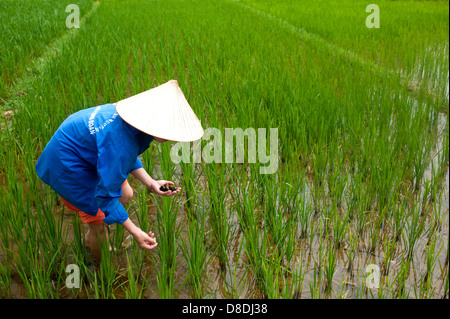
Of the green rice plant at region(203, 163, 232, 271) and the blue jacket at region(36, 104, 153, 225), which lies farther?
the green rice plant at region(203, 163, 232, 271)

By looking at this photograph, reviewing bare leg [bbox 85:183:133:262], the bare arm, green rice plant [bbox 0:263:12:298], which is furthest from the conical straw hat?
green rice plant [bbox 0:263:12:298]

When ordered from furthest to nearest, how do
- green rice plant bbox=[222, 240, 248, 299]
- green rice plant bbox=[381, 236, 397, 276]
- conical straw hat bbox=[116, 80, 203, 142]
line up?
green rice plant bbox=[381, 236, 397, 276]
green rice plant bbox=[222, 240, 248, 299]
conical straw hat bbox=[116, 80, 203, 142]

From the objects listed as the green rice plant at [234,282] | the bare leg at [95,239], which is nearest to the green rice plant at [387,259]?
the green rice plant at [234,282]

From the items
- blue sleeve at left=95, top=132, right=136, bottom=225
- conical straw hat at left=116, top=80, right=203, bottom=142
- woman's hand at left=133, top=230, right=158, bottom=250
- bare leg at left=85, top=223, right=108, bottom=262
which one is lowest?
bare leg at left=85, top=223, right=108, bottom=262

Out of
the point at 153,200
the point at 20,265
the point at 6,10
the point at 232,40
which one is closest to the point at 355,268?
the point at 153,200

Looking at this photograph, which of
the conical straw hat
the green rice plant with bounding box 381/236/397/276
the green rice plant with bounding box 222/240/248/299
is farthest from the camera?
the green rice plant with bounding box 381/236/397/276

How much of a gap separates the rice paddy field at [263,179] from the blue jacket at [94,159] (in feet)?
0.48

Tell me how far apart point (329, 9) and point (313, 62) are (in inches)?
166

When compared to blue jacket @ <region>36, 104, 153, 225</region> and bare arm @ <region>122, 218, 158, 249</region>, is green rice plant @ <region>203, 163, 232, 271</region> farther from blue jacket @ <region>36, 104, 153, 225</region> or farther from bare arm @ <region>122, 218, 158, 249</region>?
blue jacket @ <region>36, 104, 153, 225</region>

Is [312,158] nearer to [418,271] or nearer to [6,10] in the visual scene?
[418,271]

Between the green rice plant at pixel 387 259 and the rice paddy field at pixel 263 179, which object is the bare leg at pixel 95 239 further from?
the green rice plant at pixel 387 259

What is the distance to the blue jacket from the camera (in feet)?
3.85

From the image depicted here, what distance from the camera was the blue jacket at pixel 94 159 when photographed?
117cm

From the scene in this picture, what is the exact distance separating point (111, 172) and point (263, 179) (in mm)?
855
